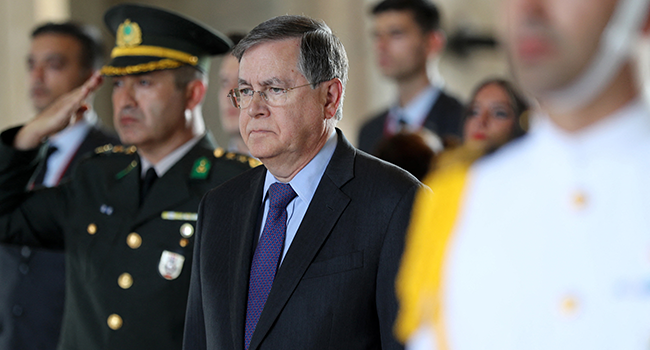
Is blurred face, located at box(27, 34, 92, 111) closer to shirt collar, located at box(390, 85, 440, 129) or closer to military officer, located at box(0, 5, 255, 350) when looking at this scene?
military officer, located at box(0, 5, 255, 350)

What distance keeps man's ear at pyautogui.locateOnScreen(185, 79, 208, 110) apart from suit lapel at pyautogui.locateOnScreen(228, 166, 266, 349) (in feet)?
2.29

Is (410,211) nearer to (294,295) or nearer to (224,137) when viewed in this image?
(294,295)

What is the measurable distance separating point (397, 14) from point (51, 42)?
2.01m

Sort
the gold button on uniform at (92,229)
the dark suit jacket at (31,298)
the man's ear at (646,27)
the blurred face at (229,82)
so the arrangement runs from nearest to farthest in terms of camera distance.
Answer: the man's ear at (646,27) < the gold button on uniform at (92,229) < the dark suit jacket at (31,298) < the blurred face at (229,82)

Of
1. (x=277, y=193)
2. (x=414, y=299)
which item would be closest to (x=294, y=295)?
(x=277, y=193)

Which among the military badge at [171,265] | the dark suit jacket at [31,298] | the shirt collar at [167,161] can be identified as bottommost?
the dark suit jacket at [31,298]

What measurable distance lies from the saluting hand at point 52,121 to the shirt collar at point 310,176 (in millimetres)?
1020

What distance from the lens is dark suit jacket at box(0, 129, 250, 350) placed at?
2.25 metres

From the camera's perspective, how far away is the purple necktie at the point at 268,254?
1744mm

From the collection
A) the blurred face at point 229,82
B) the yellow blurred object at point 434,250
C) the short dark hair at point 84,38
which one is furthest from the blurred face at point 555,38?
the short dark hair at point 84,38

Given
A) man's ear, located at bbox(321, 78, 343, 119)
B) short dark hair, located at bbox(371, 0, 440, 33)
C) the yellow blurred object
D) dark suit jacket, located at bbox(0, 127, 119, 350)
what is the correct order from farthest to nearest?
short dark hair, located at bbox(371, 0, 440, 33)
dark suit jacket, located at bbox(0, 127, 119, 350)
man's ear, located at bbox(321, 78, 343, 119)
the yellow blurred object

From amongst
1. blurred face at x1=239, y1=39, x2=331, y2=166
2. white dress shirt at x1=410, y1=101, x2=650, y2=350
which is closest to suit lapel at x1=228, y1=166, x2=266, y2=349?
blurred face at x1=239, y1=39, x2=331, y2=166

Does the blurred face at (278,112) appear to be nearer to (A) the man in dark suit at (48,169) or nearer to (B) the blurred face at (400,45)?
(A) the man in dark suit at (48,169)

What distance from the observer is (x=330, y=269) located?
1.70 m
